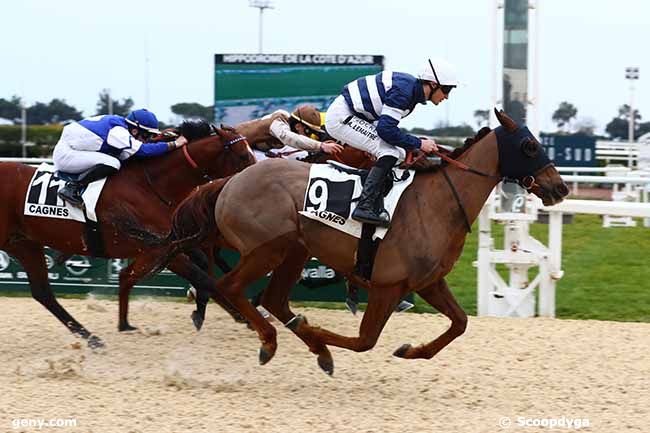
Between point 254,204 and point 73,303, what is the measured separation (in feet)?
12.2

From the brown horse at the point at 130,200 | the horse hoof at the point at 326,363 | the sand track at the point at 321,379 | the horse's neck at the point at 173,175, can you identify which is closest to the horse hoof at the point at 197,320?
the sand track at the point at 321,379

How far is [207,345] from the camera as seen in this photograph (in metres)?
7.24

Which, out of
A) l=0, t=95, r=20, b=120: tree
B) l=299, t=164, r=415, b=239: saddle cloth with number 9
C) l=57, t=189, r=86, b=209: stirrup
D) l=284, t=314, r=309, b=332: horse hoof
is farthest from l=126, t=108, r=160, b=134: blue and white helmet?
l=0, t=95, r=20, b=120: tree

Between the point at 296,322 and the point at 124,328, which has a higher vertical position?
the point at 296,322

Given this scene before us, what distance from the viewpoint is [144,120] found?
301 inches

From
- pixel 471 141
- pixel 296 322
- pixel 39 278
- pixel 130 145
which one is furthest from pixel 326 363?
pixel 39 278

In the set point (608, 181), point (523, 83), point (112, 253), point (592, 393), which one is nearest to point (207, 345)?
point (112, 253)

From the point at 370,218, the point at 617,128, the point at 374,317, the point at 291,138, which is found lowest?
the point at 374,317

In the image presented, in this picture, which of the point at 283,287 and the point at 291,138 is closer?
the point at 283,287

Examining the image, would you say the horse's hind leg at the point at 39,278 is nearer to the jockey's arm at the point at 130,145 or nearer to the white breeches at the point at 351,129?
the jockey's arm at the point at 130,145

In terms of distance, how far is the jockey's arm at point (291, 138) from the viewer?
7.19m

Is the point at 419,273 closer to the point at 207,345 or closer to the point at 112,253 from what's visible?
the point at 207,345

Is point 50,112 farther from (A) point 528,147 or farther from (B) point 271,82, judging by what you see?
(A) point 528,147

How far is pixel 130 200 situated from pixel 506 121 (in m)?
2.86
